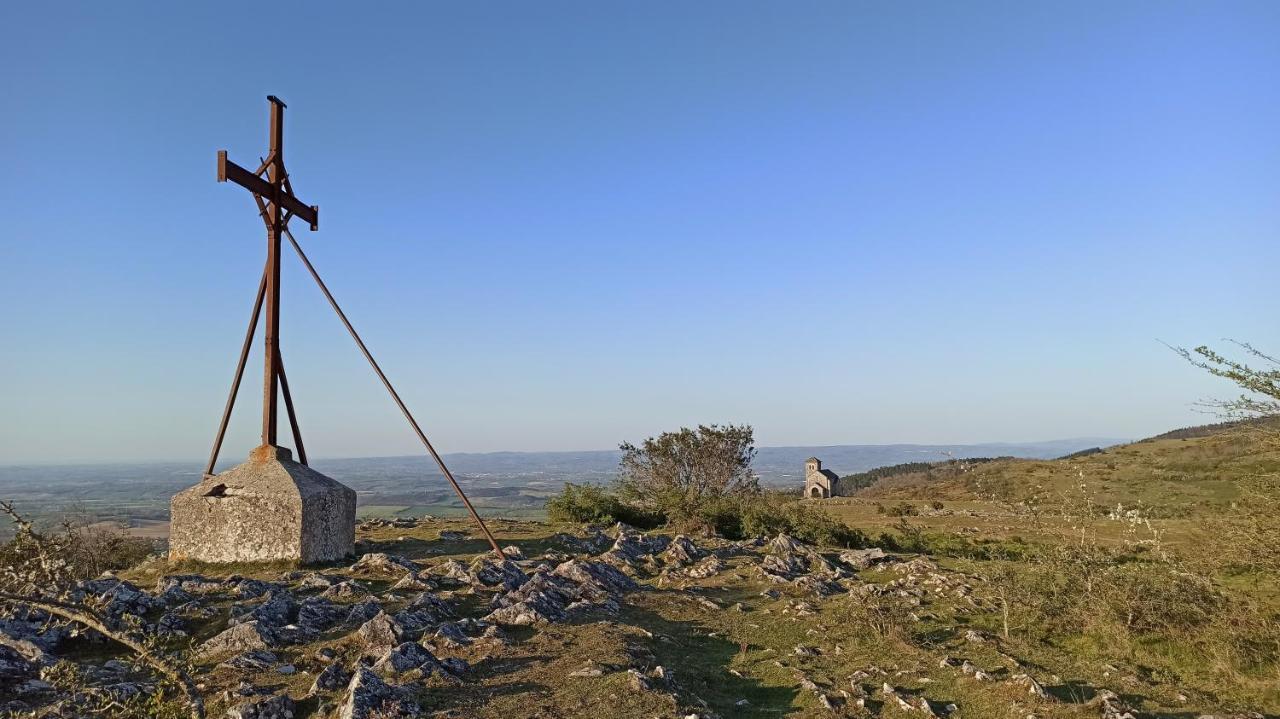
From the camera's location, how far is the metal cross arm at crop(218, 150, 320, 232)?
15.4 m

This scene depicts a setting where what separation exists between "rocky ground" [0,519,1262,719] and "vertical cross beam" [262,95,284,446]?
12.2 feet

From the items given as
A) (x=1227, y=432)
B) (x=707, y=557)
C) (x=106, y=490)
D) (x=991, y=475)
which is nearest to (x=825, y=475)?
(x=991, y=475)

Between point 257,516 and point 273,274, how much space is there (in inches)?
223

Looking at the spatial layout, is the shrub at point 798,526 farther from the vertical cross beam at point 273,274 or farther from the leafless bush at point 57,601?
the leafless bush at point 57,601

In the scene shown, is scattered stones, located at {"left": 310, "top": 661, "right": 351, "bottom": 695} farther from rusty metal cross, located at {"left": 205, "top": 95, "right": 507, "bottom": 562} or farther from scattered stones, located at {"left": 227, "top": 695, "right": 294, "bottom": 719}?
rusty metal cross, located at {"left": 205, "top": 95, "right": 507, "bottom": 562}

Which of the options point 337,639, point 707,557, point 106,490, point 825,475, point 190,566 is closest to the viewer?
point 337,639

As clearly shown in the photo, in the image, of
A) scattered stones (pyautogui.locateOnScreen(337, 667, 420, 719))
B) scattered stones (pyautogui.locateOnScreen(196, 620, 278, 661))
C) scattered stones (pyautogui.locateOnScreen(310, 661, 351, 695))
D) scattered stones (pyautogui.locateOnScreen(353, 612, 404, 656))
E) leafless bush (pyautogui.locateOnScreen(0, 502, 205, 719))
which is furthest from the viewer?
scattered stones (pyautogui.locateOnScreen(353, 612, 404, 656))

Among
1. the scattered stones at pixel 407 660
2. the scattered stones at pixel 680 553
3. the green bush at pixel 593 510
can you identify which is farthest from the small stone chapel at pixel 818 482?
the scattered stones at pixel 407 660

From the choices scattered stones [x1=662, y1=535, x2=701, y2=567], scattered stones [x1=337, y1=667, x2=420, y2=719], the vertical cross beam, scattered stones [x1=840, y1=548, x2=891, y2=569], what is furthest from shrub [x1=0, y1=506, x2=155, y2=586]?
scattered stones [x1=840, y1=548, x2=891, y2=569]

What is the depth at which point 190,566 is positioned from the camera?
1566 cm

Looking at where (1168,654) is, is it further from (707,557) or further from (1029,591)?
(707,557)

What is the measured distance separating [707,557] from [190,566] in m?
12.3

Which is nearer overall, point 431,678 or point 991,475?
point 431,678

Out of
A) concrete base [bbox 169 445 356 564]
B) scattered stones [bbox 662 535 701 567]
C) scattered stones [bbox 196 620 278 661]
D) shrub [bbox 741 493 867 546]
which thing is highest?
concrete base [bbox 169 445 356 564]
